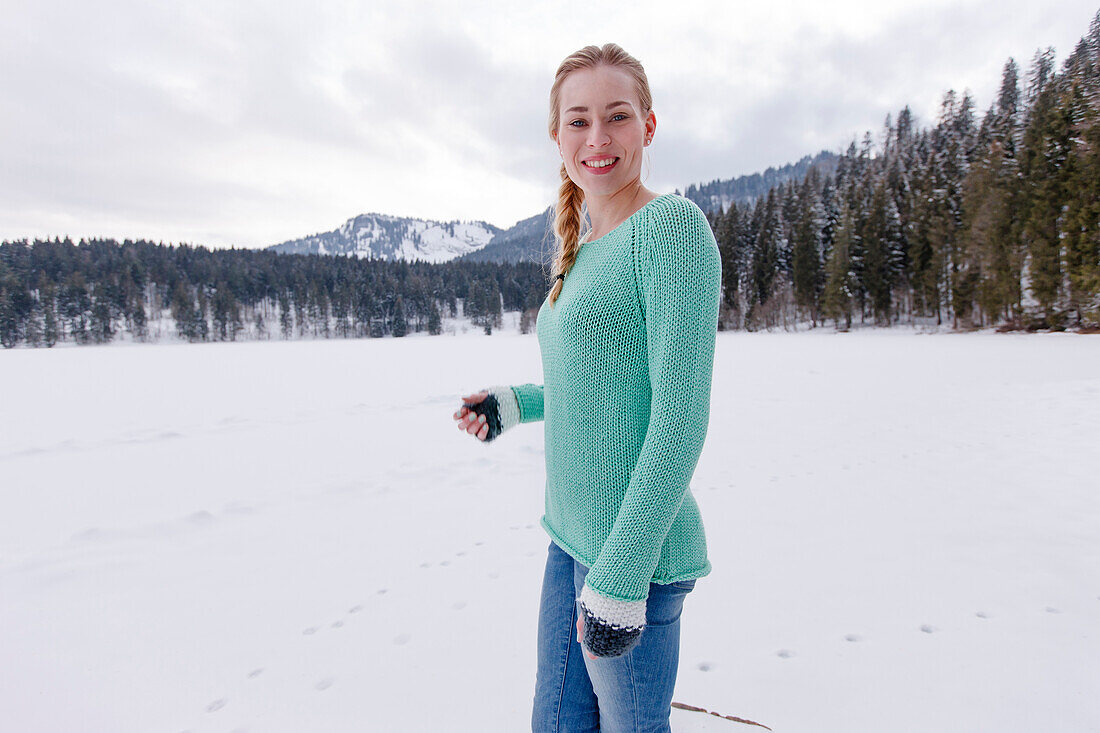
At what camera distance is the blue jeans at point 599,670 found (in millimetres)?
1098

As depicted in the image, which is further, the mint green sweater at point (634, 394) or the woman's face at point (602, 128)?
the woman's face at point (602, 128)

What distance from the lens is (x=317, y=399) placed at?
10680 millimetres

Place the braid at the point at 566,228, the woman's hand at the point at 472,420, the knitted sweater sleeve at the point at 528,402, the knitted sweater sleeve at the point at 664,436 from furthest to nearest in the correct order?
1. the knitted sweater sleeve at the point at 528,402
2. the woman's hand at the point at 472,420
3. the braid at the point at 566,228
4. the knitted sweater sleeve at the point at 664,436

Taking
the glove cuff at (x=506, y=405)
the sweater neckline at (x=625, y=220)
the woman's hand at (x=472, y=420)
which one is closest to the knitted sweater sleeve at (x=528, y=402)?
the glove cuff at (x=506, y=405)

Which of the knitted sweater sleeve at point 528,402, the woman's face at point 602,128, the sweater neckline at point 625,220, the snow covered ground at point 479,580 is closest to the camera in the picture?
the sweater neckline at point 625,220

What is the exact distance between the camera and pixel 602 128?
3.93 ft

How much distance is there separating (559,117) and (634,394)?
0.80 meters

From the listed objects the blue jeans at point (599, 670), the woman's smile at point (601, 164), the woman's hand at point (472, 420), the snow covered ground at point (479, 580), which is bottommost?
the snow covered ground at point (479, 580)

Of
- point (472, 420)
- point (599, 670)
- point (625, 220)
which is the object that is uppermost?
point (625, 220)

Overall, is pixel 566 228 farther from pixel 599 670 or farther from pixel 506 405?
pixel 599 670

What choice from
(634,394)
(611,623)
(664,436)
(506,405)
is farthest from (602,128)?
(611,623)

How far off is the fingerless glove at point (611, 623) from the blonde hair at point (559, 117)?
2.49ft

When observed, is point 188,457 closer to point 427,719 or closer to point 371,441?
point 371,441

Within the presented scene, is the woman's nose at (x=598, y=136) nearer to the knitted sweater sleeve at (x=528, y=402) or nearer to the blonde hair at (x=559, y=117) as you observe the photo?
the blonde hair at (x=559, y=117)
